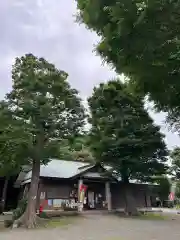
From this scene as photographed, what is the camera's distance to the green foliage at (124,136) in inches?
811

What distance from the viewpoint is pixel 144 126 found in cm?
2138

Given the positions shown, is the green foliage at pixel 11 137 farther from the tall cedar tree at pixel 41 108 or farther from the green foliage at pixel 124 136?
the green foliage at pixel 124 136

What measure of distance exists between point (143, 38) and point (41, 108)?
445 inches

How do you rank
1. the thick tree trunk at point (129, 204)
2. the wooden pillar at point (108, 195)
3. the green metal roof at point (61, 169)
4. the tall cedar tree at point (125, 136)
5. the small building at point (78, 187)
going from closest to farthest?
the tall cedar tree at point (125, 136) → the thick tree trunk at point (129, 204) → the small building at point (78, 187) → the wooden pillar at point (108, 195) → the green metal roof at point (61, 169)

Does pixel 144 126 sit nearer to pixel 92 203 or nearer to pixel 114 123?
pixel 114 123

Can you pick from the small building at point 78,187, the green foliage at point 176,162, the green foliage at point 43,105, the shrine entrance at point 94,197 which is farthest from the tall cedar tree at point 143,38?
the green foliage at point 176,162

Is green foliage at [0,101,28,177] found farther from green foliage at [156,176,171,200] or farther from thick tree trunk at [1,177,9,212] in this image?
green foliage at [156,176,171,200]

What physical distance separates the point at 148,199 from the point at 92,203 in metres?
8.31

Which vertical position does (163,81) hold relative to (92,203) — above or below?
above

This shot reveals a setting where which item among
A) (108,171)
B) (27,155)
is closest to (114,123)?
(108,171)

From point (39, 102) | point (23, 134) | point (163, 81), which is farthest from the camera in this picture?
point (39, 102)

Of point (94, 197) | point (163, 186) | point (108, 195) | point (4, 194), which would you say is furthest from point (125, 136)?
point (163, 186)

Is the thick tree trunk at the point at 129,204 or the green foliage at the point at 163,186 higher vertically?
the green foliage at the point at 163,186

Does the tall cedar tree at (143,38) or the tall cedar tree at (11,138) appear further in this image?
the tall cedar tree at (11,138)
